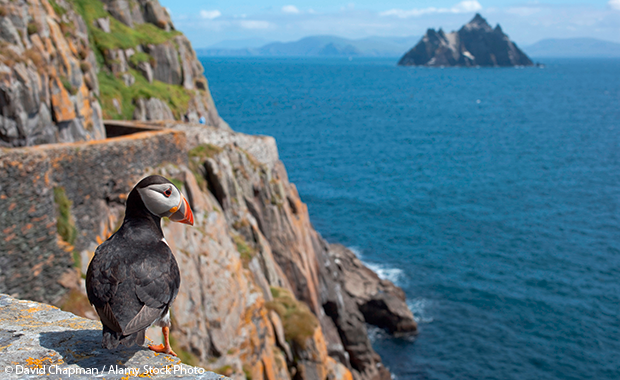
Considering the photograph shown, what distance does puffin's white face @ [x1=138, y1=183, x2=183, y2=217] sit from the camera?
17.2ft

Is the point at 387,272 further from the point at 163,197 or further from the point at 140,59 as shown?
the point at 163,197

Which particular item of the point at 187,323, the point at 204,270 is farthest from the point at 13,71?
the point at 187,323

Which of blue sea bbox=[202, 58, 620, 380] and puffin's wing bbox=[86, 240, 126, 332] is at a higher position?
Answer: puffin's wing bbox=[86, 240, 126, 332]

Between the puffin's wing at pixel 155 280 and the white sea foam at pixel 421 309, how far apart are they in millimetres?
37037

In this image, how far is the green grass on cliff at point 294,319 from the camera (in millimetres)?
20594

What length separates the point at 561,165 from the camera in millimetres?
83250

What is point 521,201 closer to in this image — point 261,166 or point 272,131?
point 261,166

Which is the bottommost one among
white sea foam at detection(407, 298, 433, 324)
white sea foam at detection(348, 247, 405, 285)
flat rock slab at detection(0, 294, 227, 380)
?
white sea foam at detection(407, 298, 433, 324)

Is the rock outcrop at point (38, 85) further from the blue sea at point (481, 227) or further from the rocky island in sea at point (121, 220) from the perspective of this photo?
the blue sea at point (481, 227)

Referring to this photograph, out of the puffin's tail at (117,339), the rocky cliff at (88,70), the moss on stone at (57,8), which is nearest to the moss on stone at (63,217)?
the rocky cliff at (88,70)

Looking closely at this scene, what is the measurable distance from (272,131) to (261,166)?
82.2m

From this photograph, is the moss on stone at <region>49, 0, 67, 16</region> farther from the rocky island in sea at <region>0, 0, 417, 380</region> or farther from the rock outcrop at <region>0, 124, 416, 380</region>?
the rock outcrop at <region>0, 124, 416, 380</region>

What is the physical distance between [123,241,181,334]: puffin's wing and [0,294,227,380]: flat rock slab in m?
0.46

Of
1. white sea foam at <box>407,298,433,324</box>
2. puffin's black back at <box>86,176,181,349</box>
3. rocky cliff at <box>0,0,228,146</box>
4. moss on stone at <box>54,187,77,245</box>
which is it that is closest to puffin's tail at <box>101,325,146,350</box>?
puffin's black back at <box>86,176,181,349</box>
